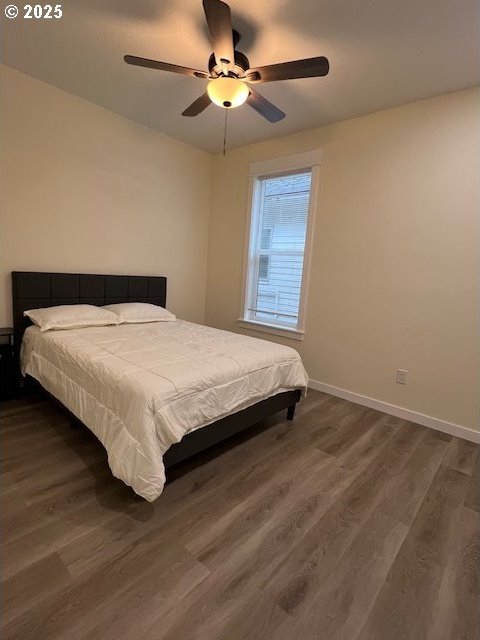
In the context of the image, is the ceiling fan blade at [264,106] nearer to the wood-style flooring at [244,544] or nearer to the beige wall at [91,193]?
the beige wall at [91,193]

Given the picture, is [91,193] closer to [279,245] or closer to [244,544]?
[279,245]

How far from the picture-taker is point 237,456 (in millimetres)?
2158

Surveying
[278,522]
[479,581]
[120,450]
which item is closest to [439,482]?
[479,581]

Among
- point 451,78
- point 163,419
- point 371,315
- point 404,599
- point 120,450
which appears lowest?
point 404,599

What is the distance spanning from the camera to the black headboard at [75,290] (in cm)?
277

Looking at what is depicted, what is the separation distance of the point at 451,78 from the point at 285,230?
1.84 metres

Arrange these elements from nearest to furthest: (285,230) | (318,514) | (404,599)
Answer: (404,599) → (318,514) → (285,230)

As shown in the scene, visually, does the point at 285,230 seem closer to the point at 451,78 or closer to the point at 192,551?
the point at 451,78

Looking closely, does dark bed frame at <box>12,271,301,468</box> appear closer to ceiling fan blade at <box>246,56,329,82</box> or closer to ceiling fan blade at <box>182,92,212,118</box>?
ceiling fan blade at <box>182,92,212,118</box>

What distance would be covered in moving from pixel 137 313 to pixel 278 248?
1.76 metres

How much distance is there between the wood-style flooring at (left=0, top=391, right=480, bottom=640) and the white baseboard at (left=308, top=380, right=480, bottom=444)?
353 millimetres

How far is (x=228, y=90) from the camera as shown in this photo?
Answer: 185cm

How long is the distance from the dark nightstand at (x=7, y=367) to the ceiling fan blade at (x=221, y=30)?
2.53 meters

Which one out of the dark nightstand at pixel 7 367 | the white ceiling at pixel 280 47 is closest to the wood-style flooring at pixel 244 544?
the dark nightstand at pixel 7 367
